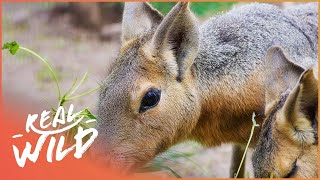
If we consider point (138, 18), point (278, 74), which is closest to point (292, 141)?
point (278, 74)

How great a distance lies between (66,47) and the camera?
987cm

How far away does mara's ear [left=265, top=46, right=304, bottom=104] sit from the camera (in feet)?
14.3

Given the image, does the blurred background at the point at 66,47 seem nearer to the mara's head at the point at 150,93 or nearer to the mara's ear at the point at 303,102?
the mara's head at the point at 150,93

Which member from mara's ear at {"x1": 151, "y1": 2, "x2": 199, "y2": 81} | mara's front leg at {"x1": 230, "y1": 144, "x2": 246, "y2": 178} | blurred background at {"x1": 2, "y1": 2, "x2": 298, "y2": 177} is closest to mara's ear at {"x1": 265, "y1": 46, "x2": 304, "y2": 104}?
mara's ear at {"x1": 151, "y1": 2, "x2": 199, "y2": 81}

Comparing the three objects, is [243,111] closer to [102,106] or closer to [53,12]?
[102,106]

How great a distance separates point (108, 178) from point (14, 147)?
910mm

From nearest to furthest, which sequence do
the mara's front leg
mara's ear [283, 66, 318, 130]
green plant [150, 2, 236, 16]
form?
mara's ear [283, 66, 318, 130]
the mara's front leg
green plant [150, 2, 236, 16]

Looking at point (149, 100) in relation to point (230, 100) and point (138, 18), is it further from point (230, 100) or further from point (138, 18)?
point (138, 18)

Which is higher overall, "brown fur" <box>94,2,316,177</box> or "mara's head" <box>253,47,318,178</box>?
"brown fur" <box>94,2,316,177</box>

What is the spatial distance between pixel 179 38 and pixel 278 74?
669 millimetres

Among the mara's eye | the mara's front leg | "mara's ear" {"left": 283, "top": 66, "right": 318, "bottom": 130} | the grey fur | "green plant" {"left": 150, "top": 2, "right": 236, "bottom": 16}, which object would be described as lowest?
the mara's front leg

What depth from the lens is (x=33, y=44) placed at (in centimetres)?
990

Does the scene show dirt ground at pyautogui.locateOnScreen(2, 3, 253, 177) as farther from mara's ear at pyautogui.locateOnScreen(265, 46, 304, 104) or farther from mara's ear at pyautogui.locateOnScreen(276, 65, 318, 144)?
mara's ear at pyautogui.locateOnScreen(276, 65, 318, 144)

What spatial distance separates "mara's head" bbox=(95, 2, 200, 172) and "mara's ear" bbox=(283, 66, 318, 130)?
2.97 ft
